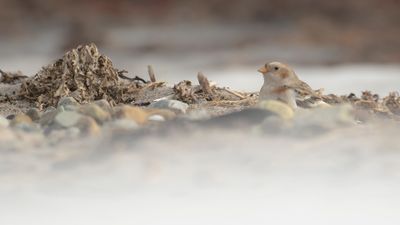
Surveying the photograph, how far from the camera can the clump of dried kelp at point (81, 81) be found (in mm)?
6652

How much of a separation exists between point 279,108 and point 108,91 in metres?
2.09

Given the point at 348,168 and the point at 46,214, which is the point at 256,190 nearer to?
the point at 348,168

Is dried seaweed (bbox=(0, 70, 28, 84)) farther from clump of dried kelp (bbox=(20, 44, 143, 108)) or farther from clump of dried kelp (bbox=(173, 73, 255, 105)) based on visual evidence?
clump of dried kelp (bbox=(173, 73, 255, 105))

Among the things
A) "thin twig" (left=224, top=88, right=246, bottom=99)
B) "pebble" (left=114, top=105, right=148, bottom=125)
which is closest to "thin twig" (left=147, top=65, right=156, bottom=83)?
"thin twig" (left=224, top=88, right=246, bottom=99)

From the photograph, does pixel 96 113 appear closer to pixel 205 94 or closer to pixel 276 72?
pixel 276 72

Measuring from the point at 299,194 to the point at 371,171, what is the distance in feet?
1.76

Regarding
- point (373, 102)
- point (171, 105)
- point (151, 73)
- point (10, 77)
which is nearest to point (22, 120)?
point (171, 105)

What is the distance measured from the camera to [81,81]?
265 inches

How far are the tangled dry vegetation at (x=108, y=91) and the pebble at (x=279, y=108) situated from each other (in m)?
1.41

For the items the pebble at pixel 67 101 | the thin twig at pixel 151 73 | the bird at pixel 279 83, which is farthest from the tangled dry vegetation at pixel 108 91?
the bird at pixel 279 83

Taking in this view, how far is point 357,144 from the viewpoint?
4.55m

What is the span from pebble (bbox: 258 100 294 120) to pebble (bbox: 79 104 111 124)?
862 mm

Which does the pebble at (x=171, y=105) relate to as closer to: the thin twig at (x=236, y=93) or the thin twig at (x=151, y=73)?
the thin twig at (x=236, y=93)

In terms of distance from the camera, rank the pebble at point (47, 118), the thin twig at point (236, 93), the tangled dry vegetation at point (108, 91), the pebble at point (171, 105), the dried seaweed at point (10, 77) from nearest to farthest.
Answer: the pebble at point (47, 118) → the pebble at point (171, 105) → the tangled dry vegetation at point (108, 91) → the thin twig at point (236, 93) → the dried seaweed at point (10, 77)
